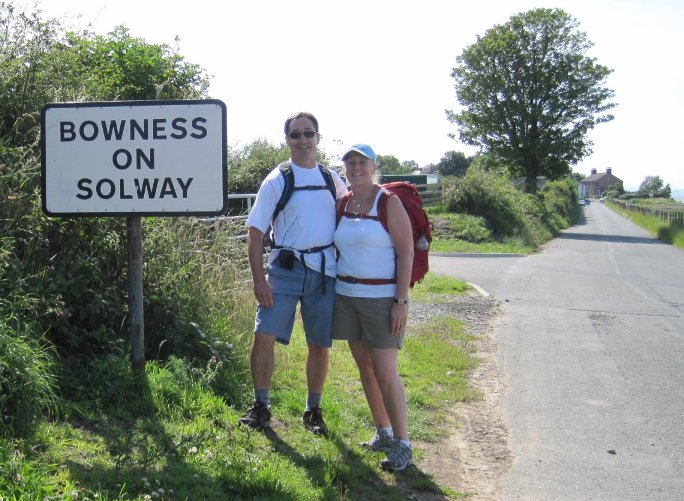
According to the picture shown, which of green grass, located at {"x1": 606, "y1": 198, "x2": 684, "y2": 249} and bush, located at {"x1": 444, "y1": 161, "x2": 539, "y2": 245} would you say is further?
green grass, located at {"x1": 606, "y1": 198, "x2": 684, "y2": 249}

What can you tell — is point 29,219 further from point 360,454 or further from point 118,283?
point 360,454

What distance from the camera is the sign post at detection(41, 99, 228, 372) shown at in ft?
13.4

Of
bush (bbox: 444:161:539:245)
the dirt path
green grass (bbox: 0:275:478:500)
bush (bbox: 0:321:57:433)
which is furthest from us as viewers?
bush (bbox: 444:161:539:245)

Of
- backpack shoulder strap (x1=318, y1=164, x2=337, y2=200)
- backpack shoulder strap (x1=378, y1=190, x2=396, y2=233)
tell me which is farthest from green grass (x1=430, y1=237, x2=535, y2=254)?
backpack shoulder strap (x1=378, y1=190, x2=396, y2=233)

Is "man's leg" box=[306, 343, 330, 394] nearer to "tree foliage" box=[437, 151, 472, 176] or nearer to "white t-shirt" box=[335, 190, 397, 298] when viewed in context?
"white t-shirt" box=[335, 190, 397, 298]

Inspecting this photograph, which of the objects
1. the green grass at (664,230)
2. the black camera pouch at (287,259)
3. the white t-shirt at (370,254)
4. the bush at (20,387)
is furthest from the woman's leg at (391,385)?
the green grass at (664,230)

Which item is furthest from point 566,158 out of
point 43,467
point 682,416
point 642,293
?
point 43,467

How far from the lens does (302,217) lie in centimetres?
432

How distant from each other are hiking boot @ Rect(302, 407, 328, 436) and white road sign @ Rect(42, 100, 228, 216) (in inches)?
56.4

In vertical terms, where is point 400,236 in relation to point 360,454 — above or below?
above

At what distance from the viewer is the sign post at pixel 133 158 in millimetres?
4098

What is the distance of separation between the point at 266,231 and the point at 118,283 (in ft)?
4.40

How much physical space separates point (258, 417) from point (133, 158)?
67.1 inches

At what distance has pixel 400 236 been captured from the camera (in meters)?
4.05
